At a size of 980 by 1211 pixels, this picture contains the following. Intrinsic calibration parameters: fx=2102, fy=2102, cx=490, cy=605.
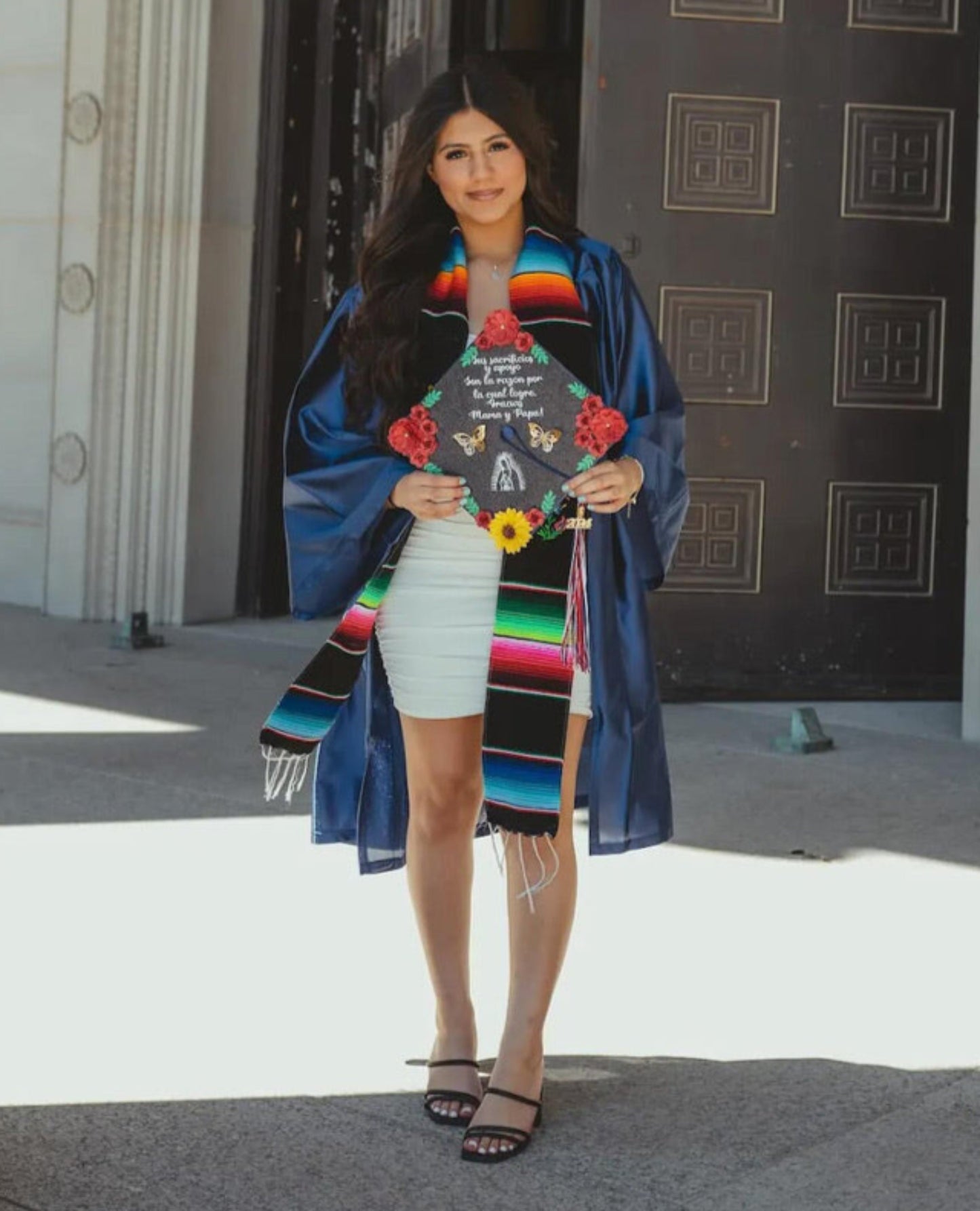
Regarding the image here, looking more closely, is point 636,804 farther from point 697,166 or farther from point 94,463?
point 94,463

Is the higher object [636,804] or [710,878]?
[636,804]

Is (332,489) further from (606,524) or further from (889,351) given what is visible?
(889,351)

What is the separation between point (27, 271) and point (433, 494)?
26.1 feet

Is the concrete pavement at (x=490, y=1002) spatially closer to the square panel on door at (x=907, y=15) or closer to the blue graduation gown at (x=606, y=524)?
the blue graduation gown at (x=606, y=524)

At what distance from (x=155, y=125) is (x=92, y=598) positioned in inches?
92.9

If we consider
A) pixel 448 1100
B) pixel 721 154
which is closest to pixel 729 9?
pixel 721 154

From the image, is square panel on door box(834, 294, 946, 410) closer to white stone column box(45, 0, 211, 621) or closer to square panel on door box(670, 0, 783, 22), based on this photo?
square panel on door box(670, 0, 783, 22)

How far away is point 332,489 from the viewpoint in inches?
146

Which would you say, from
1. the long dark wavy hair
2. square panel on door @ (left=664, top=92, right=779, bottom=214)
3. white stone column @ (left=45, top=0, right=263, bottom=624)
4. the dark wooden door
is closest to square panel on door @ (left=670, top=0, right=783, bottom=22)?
the dark wooden door

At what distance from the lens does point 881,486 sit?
8.22 meters

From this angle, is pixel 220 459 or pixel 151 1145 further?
pixel 220 459

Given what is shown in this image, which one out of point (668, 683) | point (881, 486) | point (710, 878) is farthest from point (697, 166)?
point (710, 878)

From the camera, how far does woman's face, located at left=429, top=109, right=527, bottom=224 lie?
362cm

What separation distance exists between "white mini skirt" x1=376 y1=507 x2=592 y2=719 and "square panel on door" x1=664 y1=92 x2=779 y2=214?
452 centimetres
